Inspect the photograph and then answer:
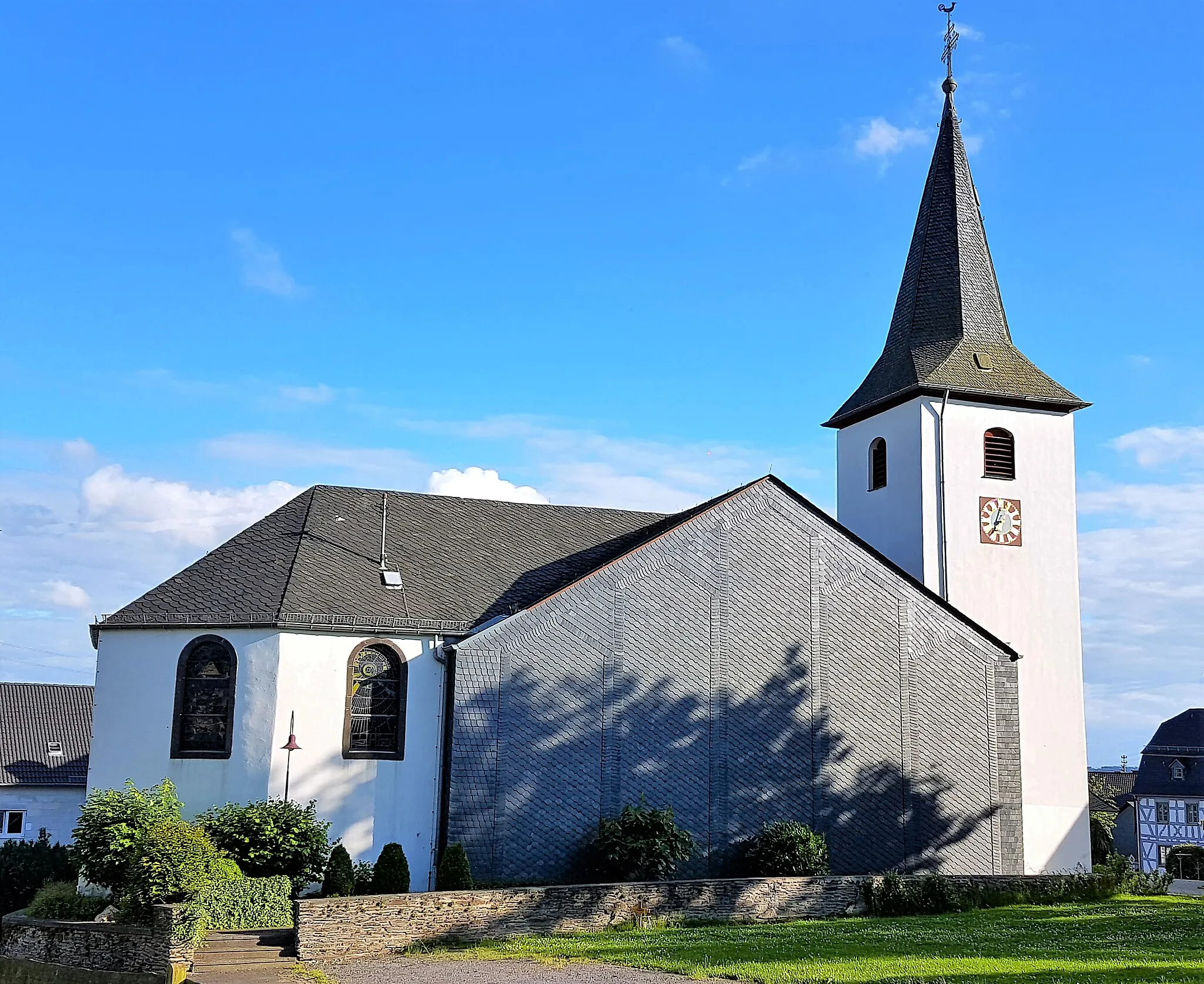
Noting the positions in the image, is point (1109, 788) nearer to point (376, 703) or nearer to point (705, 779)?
point (705, 779)

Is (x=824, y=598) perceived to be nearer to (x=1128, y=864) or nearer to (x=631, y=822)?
(x=631, y=822)

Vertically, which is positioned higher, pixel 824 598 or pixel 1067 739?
pixel 824 598

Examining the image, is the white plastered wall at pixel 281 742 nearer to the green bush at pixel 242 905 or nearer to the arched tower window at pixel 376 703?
the arched tower window at pixel 376 703

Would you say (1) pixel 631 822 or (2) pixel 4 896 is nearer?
(1) pixel 631 822

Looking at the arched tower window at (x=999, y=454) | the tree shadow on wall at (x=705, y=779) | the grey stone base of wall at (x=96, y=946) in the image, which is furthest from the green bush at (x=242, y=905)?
the arched tower window at (x=999, y=454)

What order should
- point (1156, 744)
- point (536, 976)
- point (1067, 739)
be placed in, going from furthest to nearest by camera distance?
point (1156, 744) → point (1067, 739) → point (536, 976)

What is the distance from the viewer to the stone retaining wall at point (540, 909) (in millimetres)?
17594

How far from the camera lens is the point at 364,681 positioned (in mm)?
24031

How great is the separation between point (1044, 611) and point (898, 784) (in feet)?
23.2

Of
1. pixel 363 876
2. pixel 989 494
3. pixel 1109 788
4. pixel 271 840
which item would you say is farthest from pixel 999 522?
pixel 1109 788

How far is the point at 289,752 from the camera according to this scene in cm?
2302

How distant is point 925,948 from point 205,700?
1454 centimetres

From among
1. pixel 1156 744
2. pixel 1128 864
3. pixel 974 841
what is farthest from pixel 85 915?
pixel 1156 744

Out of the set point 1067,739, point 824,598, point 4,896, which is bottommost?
point 4,896
